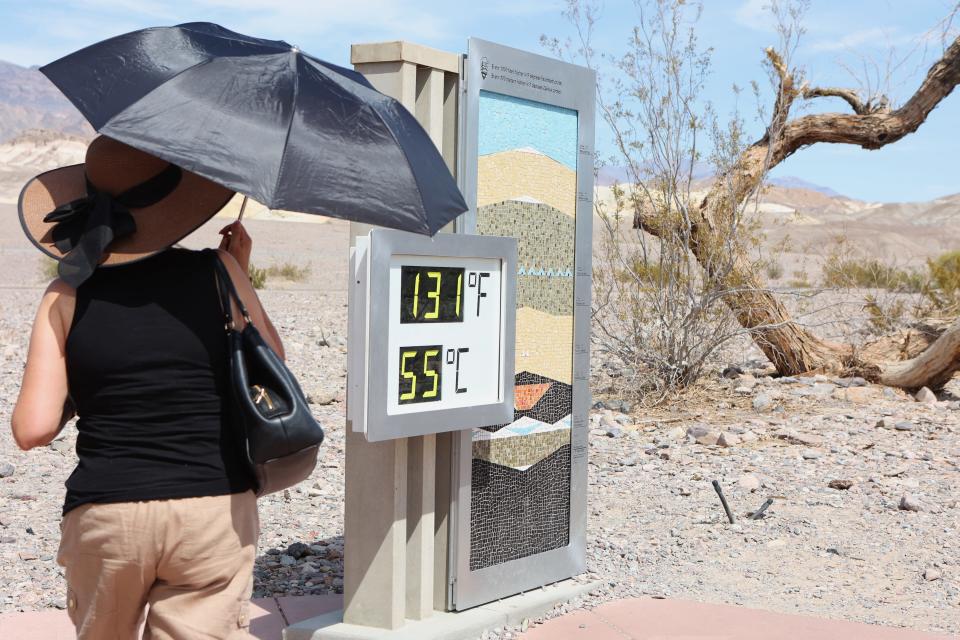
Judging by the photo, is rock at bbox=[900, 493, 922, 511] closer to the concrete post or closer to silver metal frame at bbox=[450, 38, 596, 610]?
silver metal frame at bbox=[450, 38, 596, 610]

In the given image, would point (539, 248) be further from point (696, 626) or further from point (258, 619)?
point (258, 619)

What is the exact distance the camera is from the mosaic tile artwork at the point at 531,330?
4434mm

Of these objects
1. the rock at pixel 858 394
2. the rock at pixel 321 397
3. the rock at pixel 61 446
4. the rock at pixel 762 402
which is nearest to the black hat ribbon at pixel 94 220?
the rock at pixel 61 446

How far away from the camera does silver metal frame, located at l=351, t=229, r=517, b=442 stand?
12.1ft

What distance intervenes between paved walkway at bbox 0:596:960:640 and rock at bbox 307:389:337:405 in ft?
15.2

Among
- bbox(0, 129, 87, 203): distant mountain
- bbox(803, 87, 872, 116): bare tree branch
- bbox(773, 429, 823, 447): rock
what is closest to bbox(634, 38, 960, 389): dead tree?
bbox(803, 87, 872, 116): bare tree branch

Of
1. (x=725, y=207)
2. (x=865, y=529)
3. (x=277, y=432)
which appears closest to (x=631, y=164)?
(x=725, y=207)

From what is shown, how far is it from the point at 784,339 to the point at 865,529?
5.15 meters

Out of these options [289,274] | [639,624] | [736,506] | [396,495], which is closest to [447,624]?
[396,495]

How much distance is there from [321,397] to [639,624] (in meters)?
5.33

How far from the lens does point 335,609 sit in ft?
14.9

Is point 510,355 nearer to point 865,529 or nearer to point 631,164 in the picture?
point 865,529

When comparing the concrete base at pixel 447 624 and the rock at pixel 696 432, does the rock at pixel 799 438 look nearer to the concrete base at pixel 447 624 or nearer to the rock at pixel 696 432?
the rock at pixel 696 432

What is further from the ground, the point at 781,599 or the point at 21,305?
the point at 21,305
